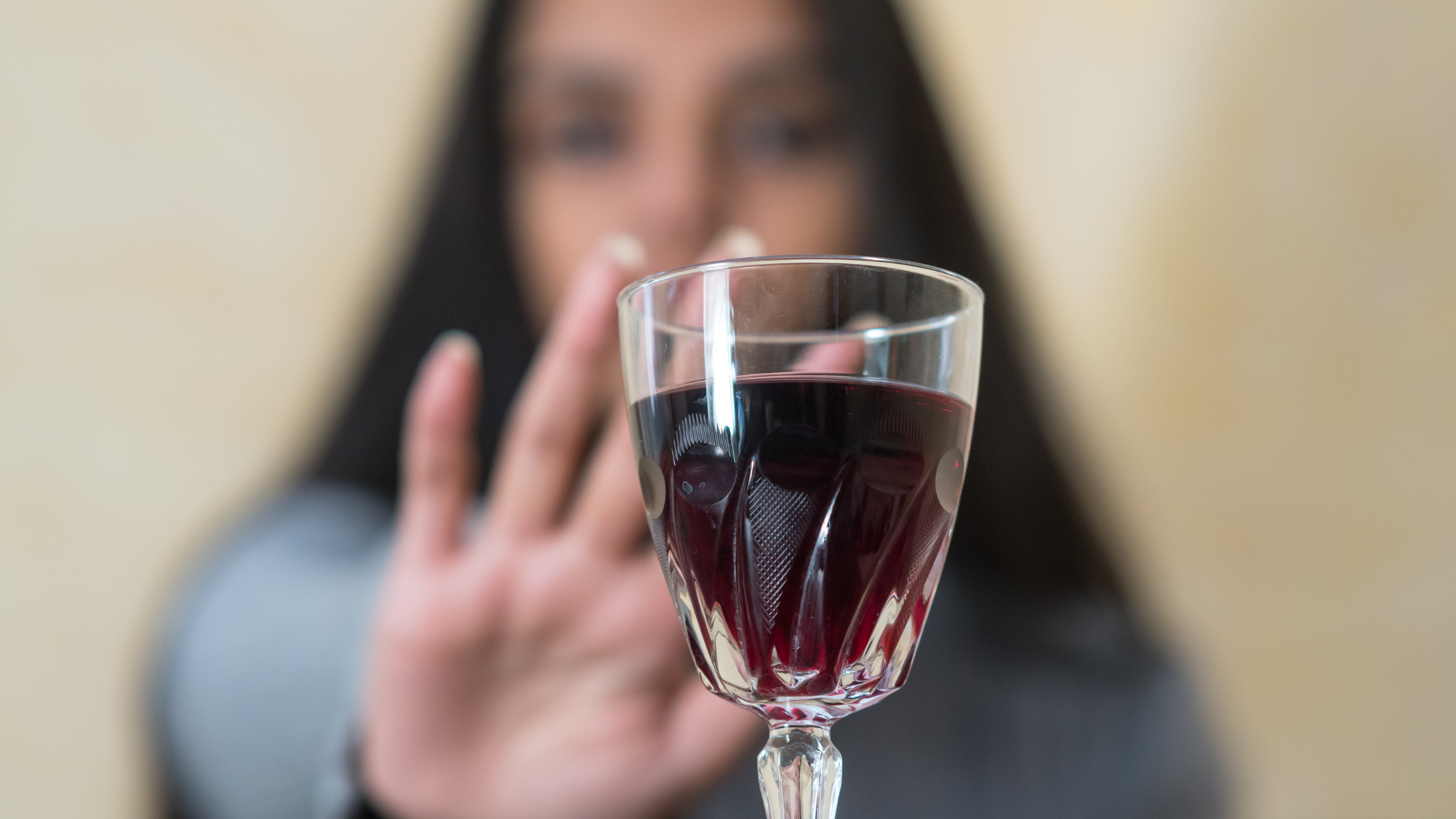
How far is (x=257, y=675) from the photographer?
1.02 m

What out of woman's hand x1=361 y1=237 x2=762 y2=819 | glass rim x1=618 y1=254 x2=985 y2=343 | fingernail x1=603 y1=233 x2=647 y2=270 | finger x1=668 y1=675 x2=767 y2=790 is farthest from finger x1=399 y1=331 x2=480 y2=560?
glass rim x1=618 y1=254 x2=985 y2=343

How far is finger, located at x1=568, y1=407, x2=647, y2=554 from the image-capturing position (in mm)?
671

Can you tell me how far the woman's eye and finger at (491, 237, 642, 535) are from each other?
404 mm

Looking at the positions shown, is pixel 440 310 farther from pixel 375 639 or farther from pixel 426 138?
pixel 375 639

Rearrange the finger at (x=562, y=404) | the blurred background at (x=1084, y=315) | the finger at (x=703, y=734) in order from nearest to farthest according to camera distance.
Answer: the finger at (x=562, y=404), the finger at (x=703, y=734), the blurred background at (x=1084, y=315)

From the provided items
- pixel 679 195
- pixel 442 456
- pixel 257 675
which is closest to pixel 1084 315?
pixel 679 195

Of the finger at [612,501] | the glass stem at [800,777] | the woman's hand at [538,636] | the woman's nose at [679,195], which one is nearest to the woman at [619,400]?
the woman's nose at [679,195]

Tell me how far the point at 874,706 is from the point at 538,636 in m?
0.52

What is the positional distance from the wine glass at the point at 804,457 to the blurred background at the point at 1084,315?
0.74 m

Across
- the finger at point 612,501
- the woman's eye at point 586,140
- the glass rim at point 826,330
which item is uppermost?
the woman's eye at point 586,140

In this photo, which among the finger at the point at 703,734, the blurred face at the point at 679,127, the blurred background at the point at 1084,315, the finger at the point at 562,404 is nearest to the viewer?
the finger at the point at 562,404

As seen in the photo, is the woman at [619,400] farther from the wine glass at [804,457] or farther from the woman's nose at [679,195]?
the wine glass at [804,457]

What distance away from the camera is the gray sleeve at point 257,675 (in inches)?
38.9

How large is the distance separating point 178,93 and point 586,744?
795mm
